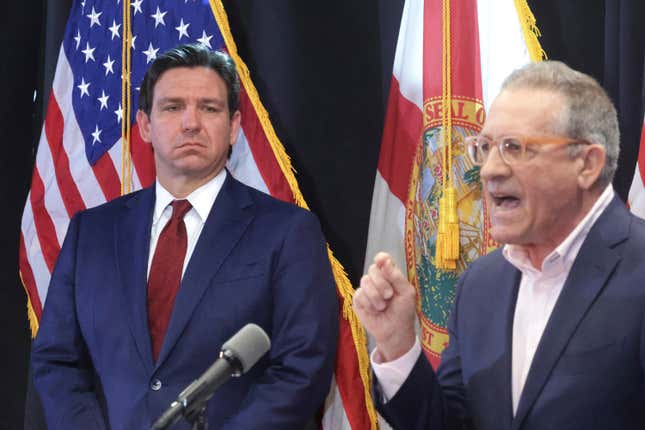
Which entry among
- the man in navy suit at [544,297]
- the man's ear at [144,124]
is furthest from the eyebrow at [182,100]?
the man in navy suit at [544,297]

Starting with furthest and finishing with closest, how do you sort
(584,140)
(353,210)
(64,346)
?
1. (353,210)
2. (64,346)
3. (584,140)

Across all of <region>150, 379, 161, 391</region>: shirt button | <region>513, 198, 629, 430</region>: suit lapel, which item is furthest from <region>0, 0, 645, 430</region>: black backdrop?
<region>513, 198, 629, 430</region>: suit lapel

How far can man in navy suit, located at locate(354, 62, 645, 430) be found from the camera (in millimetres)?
1747

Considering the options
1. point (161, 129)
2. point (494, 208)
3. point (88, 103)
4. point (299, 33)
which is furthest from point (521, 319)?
point (88, 103)

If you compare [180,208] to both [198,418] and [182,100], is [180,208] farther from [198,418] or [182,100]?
[198,418]

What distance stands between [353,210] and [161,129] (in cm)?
78

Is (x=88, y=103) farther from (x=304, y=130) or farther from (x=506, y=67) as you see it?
(x=506, y=67)

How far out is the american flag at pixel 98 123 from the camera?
3.19 metres

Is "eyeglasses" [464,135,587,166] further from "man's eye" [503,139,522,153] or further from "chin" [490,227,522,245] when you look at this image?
"chin" [490,227,522,245]

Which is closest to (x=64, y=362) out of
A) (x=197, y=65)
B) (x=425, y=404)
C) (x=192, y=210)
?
(x=192, y=210)

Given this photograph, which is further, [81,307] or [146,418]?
[81,307]

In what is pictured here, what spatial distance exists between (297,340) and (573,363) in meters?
0.96

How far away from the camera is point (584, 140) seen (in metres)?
1.86

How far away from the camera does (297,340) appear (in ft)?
8.39
